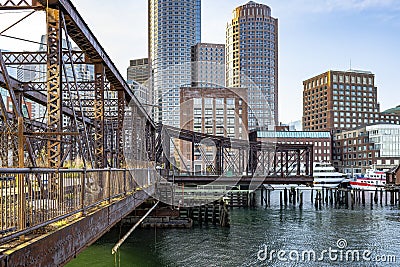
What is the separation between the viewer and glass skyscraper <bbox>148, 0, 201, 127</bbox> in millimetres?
92694

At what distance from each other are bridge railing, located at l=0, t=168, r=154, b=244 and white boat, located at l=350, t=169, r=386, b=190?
102 meters

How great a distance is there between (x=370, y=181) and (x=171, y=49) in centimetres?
6356

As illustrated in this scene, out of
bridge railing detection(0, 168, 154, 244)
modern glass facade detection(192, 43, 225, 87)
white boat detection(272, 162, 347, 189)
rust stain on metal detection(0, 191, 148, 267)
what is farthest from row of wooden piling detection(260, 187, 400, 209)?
rust stain on metal detection(0, 191, 148, 267)

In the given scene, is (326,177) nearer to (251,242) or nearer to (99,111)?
(251,242)

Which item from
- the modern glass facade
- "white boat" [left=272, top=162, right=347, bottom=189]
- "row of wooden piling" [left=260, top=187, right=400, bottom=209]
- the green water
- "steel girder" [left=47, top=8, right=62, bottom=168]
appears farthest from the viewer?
"white boat" [left=272, top=162, right=347, bottom=189]

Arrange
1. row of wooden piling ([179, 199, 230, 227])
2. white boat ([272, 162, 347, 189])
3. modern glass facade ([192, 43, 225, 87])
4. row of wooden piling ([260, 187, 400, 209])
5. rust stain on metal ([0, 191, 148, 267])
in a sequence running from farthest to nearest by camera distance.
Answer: white boat ([272, 162, 347, 189]) → modern glass facade ([192, 43, 225, 87]) → row of wooden piling ([260, 187, 400, 209]) → row of wooden piling ([179, 199, 230, 227]) → rust stain on metal ([0, 191, 148, 267])

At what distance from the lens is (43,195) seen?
9.22 meters

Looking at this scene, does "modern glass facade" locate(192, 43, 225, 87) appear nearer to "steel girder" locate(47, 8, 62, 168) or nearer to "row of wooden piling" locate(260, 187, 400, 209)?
"row of wooden piling" locate(260, 187, 400, 209)

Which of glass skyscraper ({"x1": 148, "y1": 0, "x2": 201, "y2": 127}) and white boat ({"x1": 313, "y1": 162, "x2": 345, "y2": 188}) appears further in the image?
white boat ({"x1": 313, "y1": 162, "x2": 345, "y2": 188})

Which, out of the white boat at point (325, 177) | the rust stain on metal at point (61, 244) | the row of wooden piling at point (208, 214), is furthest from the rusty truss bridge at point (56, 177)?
the white boat at point (325, 177)

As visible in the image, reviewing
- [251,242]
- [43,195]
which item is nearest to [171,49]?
[251,242]

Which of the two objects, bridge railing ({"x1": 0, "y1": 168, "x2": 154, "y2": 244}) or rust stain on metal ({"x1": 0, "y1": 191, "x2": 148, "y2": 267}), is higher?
bridge railing ({"x1": 0, "y1": 168, "x2": 154, "y2": 244})

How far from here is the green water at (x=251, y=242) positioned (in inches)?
1192

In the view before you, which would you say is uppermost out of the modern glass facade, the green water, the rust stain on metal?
the modern glass facade
